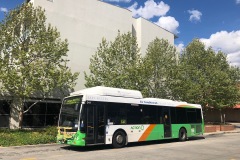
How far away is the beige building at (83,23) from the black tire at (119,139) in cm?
1326

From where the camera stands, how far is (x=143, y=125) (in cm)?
1889

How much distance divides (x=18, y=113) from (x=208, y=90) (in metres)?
19.7

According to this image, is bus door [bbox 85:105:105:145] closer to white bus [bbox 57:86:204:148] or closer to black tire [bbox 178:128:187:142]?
white bus [bbox 57:86:204:148]

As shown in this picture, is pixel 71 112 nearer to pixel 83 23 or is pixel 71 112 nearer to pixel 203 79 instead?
pixel 83 23

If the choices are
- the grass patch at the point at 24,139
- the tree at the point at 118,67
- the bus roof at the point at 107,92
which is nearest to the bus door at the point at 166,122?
the bus roof at the point at 107,92

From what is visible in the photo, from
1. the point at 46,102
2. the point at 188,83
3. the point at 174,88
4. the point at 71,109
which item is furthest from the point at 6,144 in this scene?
the point at 188,83

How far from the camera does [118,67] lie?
27.6 meters

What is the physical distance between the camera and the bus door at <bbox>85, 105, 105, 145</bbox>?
51.5 feet

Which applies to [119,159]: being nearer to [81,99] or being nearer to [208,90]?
[81,99]

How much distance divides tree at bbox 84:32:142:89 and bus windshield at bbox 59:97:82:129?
9.64 m

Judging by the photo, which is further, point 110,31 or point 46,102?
point 110,31

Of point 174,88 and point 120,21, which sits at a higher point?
point 120,21

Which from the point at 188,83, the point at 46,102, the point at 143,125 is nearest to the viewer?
the point at 143,125

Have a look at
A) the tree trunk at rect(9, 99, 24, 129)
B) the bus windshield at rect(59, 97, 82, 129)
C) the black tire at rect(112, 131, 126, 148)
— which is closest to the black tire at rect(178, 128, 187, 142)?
the black tire at rect(112, 131, 126, 148)
